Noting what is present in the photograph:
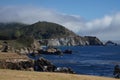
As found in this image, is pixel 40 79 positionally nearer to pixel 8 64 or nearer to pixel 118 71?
pixel 8 64

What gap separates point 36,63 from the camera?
86.8 meters

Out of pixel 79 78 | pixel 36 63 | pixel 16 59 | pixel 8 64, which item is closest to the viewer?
pixel 79 78

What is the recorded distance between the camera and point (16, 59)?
238 ft

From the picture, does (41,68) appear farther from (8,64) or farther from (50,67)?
(8,64)

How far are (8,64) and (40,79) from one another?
2888 cm

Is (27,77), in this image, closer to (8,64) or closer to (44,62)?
(8,64)

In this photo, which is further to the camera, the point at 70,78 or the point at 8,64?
the point at 8,64

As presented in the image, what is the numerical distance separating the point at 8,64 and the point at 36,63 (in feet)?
88.4

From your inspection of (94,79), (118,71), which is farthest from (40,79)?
(118,71)

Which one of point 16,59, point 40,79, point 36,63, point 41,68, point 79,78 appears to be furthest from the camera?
point 36,63

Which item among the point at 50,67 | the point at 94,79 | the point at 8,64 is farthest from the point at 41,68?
the point at 94,79

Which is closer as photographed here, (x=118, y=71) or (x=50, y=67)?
(x=118, y=71)

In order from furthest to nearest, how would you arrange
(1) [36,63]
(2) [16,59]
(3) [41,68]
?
(1) [36,63], (3) [41,68], (2) [16,59]

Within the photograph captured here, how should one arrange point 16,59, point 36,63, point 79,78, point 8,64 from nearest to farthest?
point 79,78, point 8,64, point 16,59, point 36,63
